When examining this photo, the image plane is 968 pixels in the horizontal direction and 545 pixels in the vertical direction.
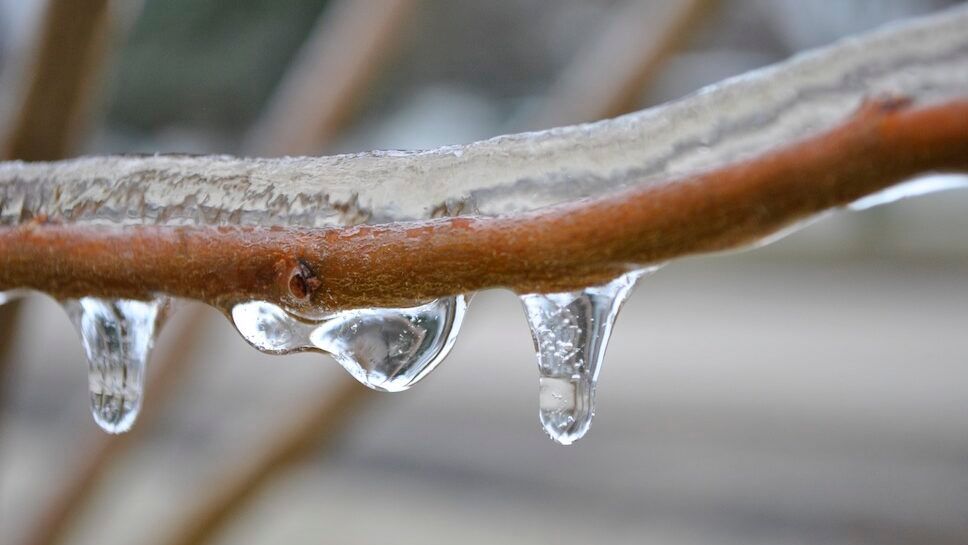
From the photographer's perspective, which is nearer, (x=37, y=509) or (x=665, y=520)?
(x=37, y=509)

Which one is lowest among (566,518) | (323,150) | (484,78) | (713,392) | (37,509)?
(37,509)

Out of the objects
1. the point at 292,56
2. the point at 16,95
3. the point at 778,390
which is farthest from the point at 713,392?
the point at 16,95

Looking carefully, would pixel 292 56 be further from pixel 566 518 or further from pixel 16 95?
pixel 16 95

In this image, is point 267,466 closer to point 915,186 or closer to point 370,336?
point 370,336

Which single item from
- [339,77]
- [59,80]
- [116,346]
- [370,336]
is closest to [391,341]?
[370,336]

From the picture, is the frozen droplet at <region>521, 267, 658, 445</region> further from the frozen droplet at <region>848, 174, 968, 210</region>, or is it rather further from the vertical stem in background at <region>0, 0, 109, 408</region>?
the vertical stem in background at <region>0, 0, 109, 408</region>
